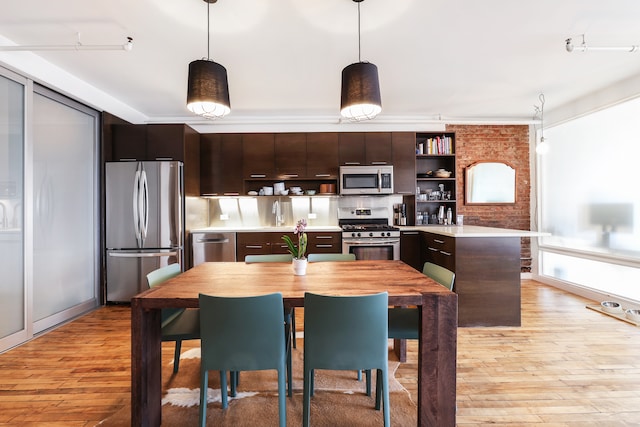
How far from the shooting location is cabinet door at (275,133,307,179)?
5102mm

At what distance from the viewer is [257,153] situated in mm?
5086

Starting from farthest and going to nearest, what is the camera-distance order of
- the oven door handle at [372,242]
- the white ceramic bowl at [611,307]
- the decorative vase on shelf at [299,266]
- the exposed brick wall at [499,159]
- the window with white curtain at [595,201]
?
the exposed brick wall at [499,159] < the oven door handle at [372,242] < the window with white curtain at [595,201] < the white ceramic bowl at [611,307] < the decorative vase on shelf at [299,266]

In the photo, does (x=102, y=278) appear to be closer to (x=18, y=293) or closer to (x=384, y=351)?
(x=18, y=293)

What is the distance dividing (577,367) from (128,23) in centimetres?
469

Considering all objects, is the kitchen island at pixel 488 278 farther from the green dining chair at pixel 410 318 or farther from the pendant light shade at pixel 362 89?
the pendant light shade at pixel 362 89

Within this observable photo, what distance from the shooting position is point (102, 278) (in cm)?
416

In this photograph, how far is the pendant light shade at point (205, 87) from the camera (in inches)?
79.8

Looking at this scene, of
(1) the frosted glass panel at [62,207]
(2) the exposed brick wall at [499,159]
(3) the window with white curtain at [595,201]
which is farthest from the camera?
(2) the exposed brick wall at [499,159]

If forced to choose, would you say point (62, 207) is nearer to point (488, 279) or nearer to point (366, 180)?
point (366, 180)

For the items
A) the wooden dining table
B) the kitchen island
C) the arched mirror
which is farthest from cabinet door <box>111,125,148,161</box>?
the arched mirror

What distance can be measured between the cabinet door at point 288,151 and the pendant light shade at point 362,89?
3.02 m

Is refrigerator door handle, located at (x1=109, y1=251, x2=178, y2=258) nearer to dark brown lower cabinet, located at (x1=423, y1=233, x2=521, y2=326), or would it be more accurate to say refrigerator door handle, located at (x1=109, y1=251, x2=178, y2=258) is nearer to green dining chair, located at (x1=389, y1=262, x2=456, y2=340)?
green dining chair, located at (x1=389, y1=262, x2=456, y2=340)

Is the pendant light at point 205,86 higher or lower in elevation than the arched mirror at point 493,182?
higher

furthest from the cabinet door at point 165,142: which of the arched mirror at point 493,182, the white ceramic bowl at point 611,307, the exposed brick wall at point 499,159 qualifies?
the white ceramic bowl at point 611,307
